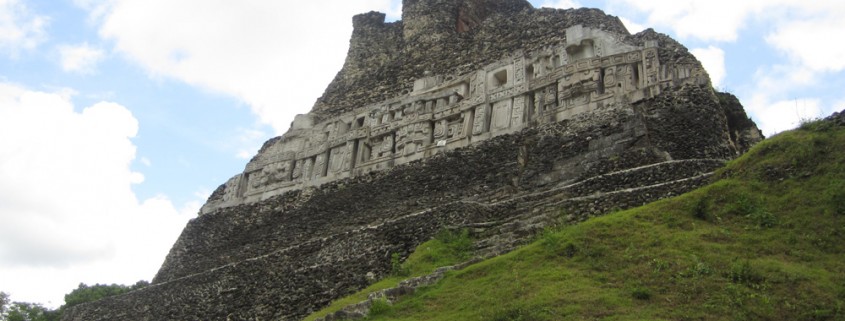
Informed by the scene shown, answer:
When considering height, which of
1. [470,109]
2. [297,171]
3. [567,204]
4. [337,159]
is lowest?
[567,204]

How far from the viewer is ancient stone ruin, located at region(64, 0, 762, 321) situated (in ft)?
62.6

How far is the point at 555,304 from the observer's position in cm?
1184

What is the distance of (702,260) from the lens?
1235cm

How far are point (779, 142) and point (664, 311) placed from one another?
5.90 meters

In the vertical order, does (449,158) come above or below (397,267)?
above

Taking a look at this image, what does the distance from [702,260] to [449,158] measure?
12.2m

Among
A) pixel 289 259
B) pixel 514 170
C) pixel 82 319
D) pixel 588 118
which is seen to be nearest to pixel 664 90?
pixel 588 118

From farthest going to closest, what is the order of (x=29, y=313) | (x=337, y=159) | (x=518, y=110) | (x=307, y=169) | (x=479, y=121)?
(x=29, y=313) < (x=307, y=169) < (x=337, y=159) < (x=479, y=121) < (x=518, y=110)

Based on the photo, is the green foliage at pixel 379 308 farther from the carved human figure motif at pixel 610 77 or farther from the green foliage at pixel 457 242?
the carved human figure motif at pixel 610 77

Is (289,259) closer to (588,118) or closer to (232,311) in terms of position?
(232,311)

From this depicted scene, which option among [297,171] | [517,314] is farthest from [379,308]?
[297,171]

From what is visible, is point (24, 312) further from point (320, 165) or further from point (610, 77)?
point (610, 77)

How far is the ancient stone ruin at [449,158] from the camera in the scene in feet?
62.6

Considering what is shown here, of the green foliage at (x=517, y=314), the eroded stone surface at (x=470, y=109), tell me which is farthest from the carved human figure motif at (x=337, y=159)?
the green foliage at (x=517, y=314)
